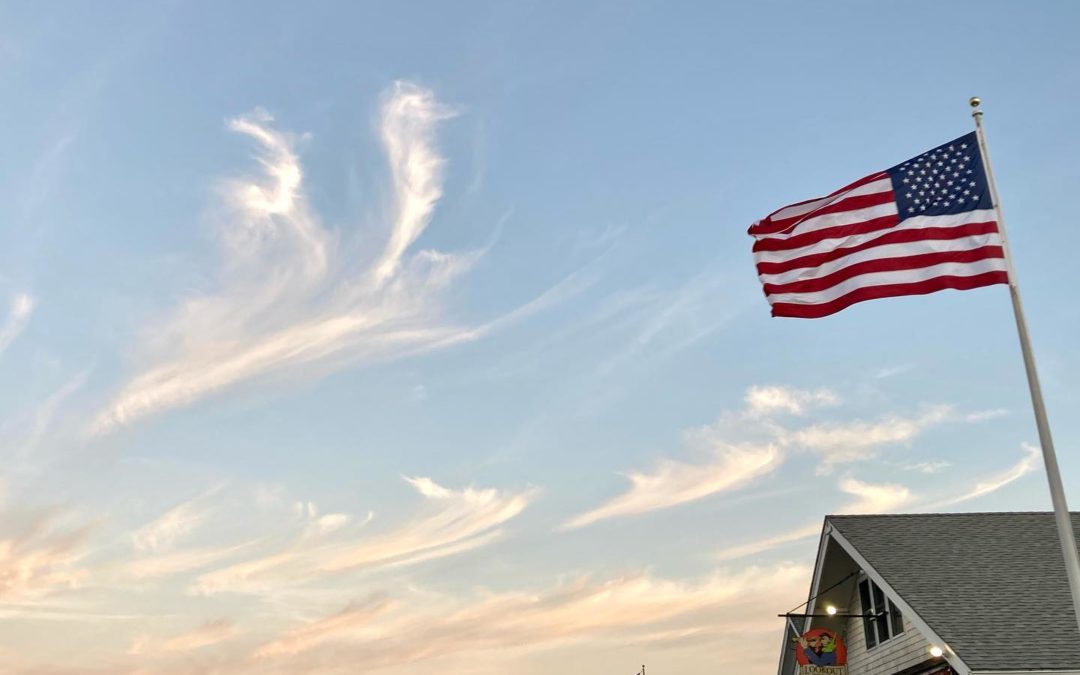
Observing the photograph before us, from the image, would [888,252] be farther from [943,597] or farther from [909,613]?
[943,597]

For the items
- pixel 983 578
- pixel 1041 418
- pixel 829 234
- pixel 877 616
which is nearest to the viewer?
pixel 1041 418

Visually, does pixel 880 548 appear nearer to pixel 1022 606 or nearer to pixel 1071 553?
pixel 1022 606

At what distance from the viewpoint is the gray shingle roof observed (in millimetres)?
21141

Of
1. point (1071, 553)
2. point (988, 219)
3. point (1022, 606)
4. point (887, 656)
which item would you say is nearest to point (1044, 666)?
point (1022, 606)

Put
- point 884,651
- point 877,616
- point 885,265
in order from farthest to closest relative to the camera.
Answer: point 877,616 → point 884,651 → point 885,265

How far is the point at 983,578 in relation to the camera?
24.7m

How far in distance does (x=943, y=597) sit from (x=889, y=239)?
11.4 metres

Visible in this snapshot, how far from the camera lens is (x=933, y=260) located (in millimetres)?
14797

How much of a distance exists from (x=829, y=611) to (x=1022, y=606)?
495 cm

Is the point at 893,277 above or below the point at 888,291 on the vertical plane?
above

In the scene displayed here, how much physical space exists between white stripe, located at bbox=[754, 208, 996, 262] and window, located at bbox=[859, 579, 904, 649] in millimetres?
13295

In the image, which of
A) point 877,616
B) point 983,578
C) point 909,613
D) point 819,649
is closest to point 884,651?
point 877,616

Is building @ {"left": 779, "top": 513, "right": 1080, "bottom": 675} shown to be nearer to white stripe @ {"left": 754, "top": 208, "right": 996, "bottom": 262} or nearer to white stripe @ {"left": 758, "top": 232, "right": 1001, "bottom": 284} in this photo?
white stripe @ {"left": 758, "top": 232, "right": 1001, "bottom": 284}

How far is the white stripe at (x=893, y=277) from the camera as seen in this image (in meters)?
14.5
